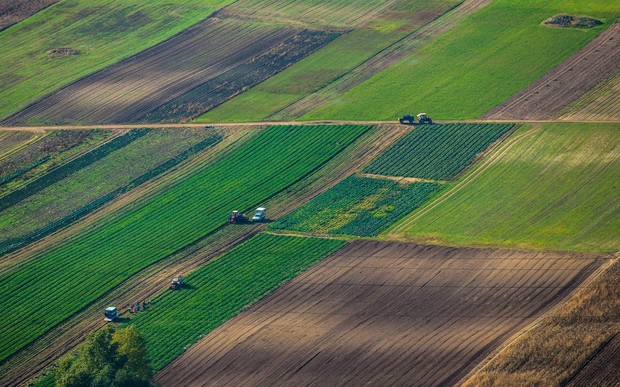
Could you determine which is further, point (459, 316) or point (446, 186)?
point (446, 186)

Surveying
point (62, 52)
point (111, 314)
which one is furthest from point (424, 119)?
point (62, 52)

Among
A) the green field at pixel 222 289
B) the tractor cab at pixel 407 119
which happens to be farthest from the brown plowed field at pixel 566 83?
the green field at pixel 222 289

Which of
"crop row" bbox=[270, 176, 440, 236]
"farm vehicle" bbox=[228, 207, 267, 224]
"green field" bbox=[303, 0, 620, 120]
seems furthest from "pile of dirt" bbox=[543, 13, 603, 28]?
"farm vehicle" bbox=[228, 207, 267, 224]

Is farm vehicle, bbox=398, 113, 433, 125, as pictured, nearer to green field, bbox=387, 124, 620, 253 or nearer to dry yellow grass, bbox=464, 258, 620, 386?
green field, bbox=387, 124, 620, 253

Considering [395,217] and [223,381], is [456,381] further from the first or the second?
[395,217]

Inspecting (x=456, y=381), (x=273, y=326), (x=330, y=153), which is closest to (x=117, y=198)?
(x=330, y=153)

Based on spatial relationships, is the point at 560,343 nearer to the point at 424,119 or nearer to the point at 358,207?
the point at 358,207
